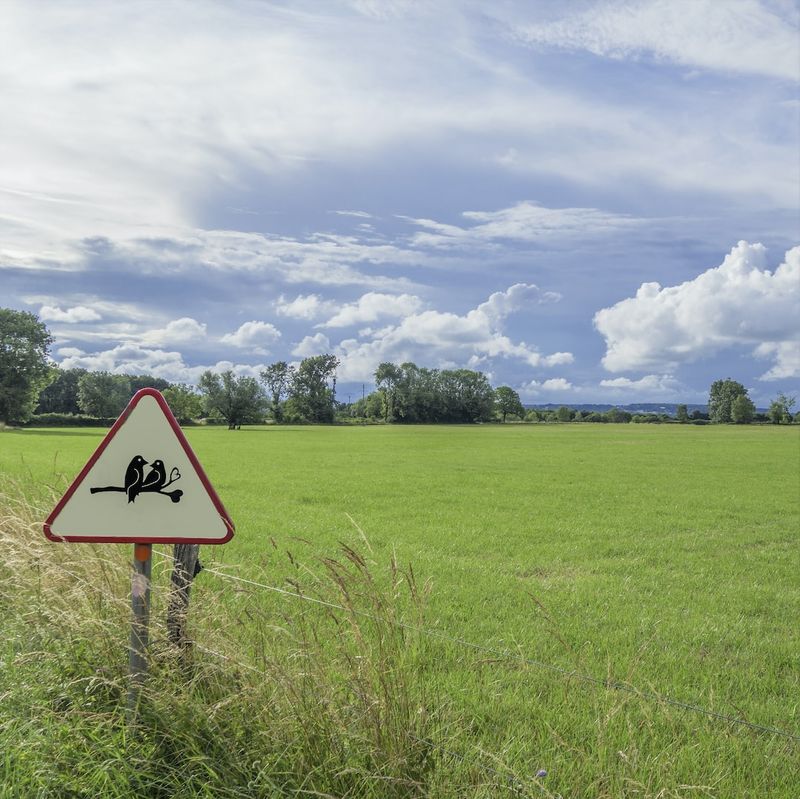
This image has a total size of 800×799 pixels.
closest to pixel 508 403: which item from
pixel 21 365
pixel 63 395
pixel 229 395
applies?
pixel 229 395

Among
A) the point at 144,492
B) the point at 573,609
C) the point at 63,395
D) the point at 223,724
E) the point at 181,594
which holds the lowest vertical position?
the point at 573,609

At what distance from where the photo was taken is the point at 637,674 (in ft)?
22.3

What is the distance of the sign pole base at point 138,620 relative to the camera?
14.4ft

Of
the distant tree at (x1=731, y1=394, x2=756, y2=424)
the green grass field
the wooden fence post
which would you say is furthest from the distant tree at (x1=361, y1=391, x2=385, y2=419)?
the wooden fence post

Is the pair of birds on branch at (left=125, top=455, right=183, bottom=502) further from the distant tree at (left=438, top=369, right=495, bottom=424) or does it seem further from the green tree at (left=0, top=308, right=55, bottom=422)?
the distant tree at (left=438, top=369, right=495, bottom=424)

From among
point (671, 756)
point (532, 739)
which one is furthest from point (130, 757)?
point (671, 756)

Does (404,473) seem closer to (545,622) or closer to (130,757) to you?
(545,622)

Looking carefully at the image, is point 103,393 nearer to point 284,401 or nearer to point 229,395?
point 229,395

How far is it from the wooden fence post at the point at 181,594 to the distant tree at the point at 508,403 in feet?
545

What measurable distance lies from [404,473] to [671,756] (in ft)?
87.9

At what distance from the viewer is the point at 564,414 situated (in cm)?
17275

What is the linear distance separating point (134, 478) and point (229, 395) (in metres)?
113

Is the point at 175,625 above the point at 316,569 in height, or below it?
above

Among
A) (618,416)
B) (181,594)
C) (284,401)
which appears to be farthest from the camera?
(618,416)
